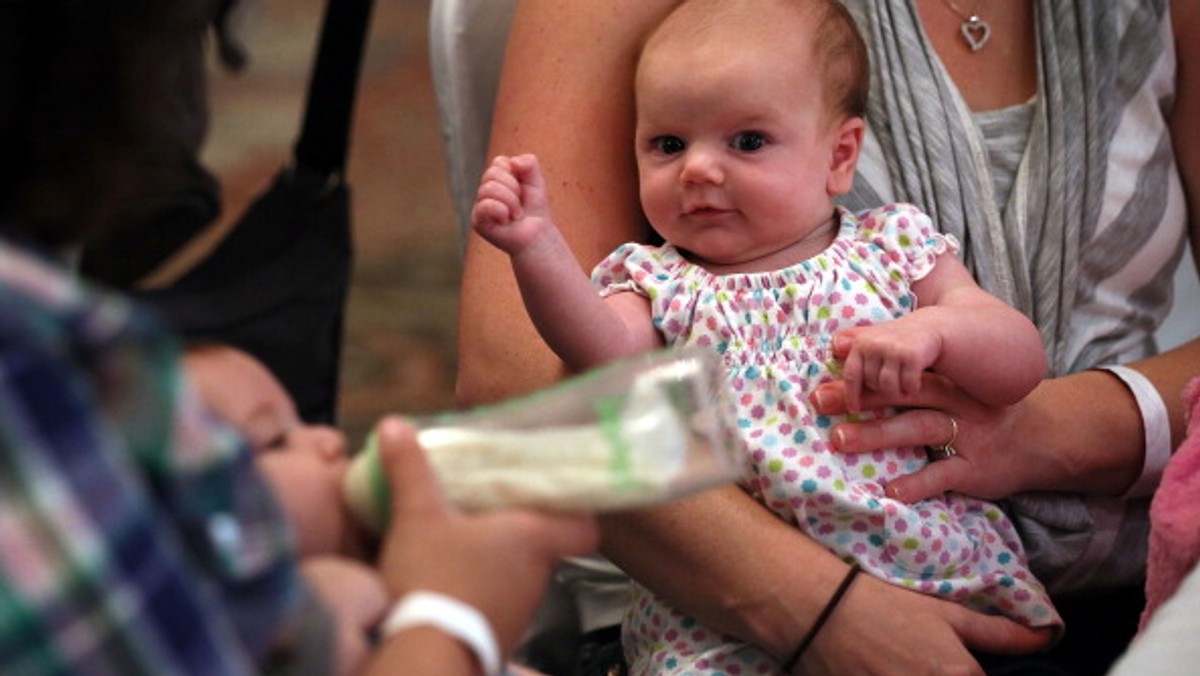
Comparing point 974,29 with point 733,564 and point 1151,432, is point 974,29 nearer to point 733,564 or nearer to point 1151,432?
point 1151,432

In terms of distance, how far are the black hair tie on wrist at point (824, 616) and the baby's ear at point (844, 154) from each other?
1.04 feet

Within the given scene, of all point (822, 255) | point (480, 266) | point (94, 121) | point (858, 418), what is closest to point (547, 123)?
point (480, 266)

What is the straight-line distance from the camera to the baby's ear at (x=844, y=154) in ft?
4.43

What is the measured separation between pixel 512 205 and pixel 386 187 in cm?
272

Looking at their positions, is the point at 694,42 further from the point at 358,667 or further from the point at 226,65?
the point at 358,667

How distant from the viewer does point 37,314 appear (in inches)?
24.5

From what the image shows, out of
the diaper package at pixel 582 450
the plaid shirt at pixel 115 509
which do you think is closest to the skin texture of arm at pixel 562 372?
the diaper package at pixel 582 450

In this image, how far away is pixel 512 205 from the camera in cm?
115

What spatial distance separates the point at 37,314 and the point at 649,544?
70 cm

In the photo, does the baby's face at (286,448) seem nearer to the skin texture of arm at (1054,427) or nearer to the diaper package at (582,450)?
the diaper package at (582,450)

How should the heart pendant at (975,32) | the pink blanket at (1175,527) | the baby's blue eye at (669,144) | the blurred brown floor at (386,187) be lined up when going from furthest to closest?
the blurred brown floor at (386,187) → the heart pendant at (975,32) → the baby's blue eye at (669,144) → the pink blanket at (1175,527)

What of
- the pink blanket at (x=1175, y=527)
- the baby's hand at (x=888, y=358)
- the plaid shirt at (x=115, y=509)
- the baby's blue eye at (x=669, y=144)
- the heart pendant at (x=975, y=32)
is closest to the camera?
the plaid shirt at (x=115, y=509)

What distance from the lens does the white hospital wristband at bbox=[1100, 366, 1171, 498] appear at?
54.7 inches

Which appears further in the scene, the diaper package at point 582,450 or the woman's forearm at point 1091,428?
the woman's forearm at point 1091,428
